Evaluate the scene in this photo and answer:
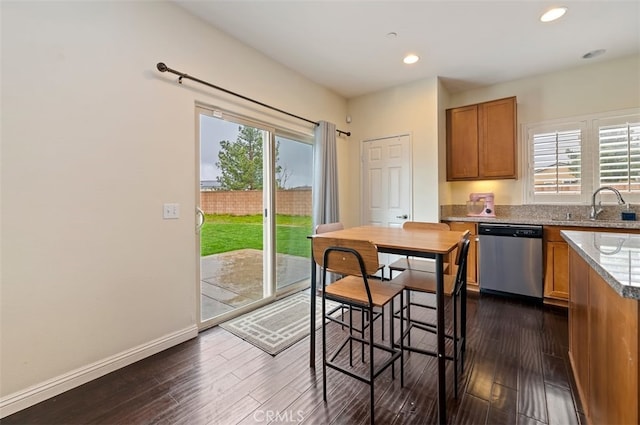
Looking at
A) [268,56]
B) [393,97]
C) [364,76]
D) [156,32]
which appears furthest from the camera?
[393,97]

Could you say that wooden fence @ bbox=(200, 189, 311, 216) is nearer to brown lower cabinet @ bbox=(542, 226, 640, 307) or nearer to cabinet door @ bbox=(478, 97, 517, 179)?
cabinet door @ bbox=(478, 97, 517, 179)

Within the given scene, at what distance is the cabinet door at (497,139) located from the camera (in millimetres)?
3500

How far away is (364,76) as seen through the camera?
12.1ft

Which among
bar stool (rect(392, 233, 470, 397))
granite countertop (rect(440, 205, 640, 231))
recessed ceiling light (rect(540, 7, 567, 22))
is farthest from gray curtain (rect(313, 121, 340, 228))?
recessed ceiling light (rect(540, 7, 567, 22))

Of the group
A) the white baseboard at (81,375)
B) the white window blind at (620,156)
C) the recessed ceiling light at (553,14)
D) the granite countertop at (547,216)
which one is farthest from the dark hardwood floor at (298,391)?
the recessed ceiling light at (553,14)

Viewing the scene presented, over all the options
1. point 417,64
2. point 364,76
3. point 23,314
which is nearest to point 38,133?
point 23,314

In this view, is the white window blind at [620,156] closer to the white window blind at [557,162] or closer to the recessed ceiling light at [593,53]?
the white window blind at [557,162]

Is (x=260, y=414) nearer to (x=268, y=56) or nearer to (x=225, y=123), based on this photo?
(x=225, y=123)

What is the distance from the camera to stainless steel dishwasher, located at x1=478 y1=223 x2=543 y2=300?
10.3ft

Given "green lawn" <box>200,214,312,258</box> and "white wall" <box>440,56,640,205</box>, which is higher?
"white wall" <box>440,56,640,205</box>

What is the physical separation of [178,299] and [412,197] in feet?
10.2

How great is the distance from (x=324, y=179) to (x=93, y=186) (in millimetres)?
2495

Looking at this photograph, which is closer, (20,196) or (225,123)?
(20,196)

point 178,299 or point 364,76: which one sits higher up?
point 364,76
